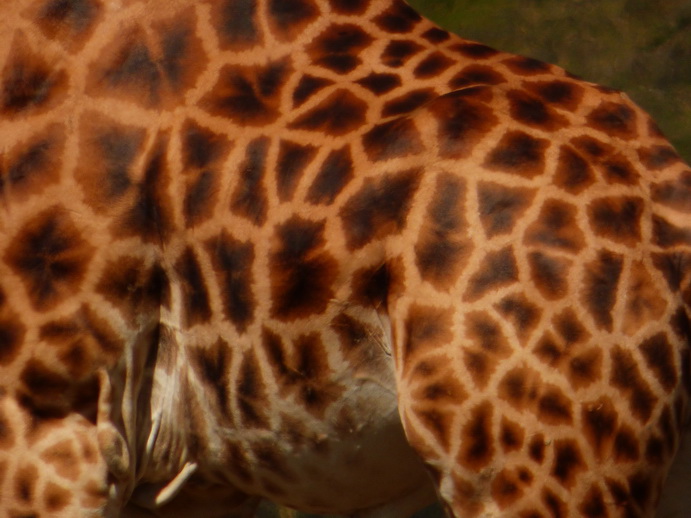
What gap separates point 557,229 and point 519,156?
0.16 metres

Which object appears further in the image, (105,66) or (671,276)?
(105,66)

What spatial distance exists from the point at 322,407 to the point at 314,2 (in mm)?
862

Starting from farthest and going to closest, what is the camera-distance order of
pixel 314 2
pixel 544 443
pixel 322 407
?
pixel 314 2
pixel 322 407
pixel 544 443

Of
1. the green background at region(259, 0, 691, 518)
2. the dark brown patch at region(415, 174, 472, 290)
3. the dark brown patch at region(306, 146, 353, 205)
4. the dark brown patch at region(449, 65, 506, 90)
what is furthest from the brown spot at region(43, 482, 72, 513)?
the green background at region(259, 0, 691, 518)

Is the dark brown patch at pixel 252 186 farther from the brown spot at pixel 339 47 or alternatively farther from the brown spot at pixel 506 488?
the brown spot at pixel 506 488

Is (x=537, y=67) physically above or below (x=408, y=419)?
above

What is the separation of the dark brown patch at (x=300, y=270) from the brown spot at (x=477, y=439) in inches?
15.1

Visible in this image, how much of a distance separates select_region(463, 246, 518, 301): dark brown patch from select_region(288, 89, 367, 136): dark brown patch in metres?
0.42

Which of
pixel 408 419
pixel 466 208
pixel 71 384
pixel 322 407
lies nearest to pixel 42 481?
pixel 71 384

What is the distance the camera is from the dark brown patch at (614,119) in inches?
90.5

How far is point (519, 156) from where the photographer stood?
2.21m

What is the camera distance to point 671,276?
2.15 m

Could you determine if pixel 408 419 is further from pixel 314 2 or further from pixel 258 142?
pixel 314 2

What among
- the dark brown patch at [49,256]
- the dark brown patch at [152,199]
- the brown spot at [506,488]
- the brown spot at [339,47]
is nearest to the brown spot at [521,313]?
the brown spot at [506,488]
